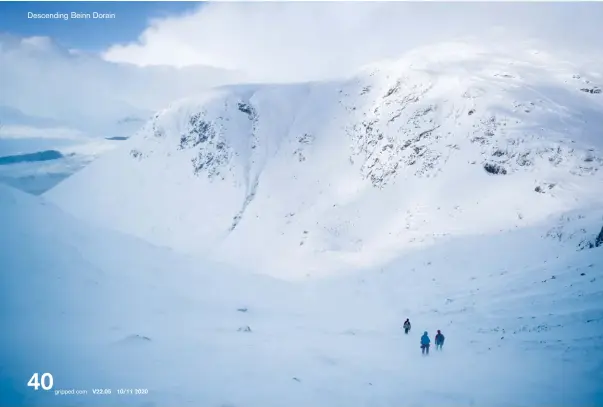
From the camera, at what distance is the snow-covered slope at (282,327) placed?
11.5m

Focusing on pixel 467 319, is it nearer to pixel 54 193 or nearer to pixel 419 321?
pixel 419 321

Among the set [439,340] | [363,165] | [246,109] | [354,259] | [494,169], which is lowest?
[439,340]

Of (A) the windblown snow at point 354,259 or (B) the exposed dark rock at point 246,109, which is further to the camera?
(B) the exposed dark rock at point 246,109

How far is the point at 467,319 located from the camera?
1784 cm

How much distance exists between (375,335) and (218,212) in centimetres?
3667

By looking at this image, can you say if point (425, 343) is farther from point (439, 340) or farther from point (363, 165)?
point (363, 165)

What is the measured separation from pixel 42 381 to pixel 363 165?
38.3 m

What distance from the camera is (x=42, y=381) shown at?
11.1 meters

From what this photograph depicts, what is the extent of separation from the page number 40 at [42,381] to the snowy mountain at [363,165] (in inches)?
787

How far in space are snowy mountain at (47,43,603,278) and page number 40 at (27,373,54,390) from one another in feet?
65.6

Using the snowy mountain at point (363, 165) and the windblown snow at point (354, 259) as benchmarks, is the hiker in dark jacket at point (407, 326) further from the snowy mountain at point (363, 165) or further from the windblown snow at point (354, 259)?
the snowy mountain at point (363, 165)

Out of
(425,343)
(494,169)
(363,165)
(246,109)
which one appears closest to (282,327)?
(425,343)

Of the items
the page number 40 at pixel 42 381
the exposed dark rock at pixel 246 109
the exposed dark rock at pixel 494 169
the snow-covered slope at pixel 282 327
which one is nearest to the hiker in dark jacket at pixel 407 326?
the snow-covered slope at pixel 282 327

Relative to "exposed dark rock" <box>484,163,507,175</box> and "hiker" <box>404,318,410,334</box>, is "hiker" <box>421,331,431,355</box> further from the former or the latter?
"exposed dark rock" <box>484,163,507,175</box>
